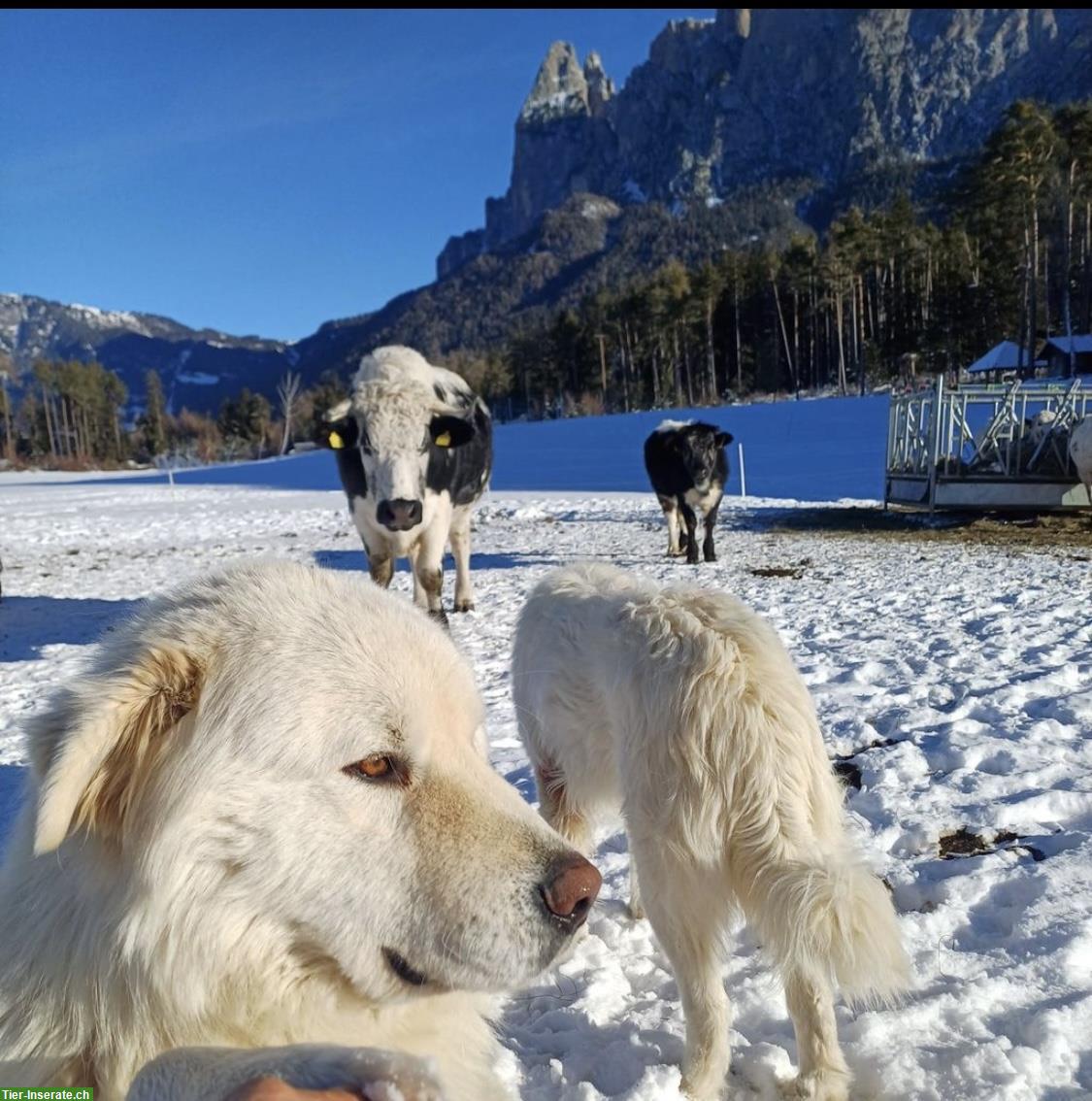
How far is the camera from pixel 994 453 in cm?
1562

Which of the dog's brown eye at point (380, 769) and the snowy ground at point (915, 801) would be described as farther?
the snowy ground at point (915, 801)

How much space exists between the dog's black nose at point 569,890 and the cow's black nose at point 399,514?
5742mm

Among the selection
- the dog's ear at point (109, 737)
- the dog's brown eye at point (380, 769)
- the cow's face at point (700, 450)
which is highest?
the cow's face at point (700, 450)

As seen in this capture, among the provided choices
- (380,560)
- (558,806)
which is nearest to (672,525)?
(380,560)

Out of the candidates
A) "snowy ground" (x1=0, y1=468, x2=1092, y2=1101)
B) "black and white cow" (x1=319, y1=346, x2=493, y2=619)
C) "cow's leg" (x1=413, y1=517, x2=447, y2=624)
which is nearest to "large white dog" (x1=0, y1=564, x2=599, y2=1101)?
"snowy ground" (x1=0, y1=468, x2=1092, y2=1101)

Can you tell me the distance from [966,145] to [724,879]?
625ft

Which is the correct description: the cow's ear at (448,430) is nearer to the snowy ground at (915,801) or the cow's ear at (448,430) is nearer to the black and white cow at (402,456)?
the black and white cow at (402,456)

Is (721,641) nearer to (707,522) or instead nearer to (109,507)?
(707,522)

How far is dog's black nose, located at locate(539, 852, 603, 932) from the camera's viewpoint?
4.82ft

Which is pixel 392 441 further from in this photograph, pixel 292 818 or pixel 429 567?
pixel 292 818

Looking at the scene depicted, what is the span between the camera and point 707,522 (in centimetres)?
1176

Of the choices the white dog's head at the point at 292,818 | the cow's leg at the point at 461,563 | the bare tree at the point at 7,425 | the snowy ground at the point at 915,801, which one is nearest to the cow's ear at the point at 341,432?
the cow's leg at the point at 461,563

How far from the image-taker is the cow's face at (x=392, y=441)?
7066mm

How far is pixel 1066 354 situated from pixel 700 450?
134 feet
